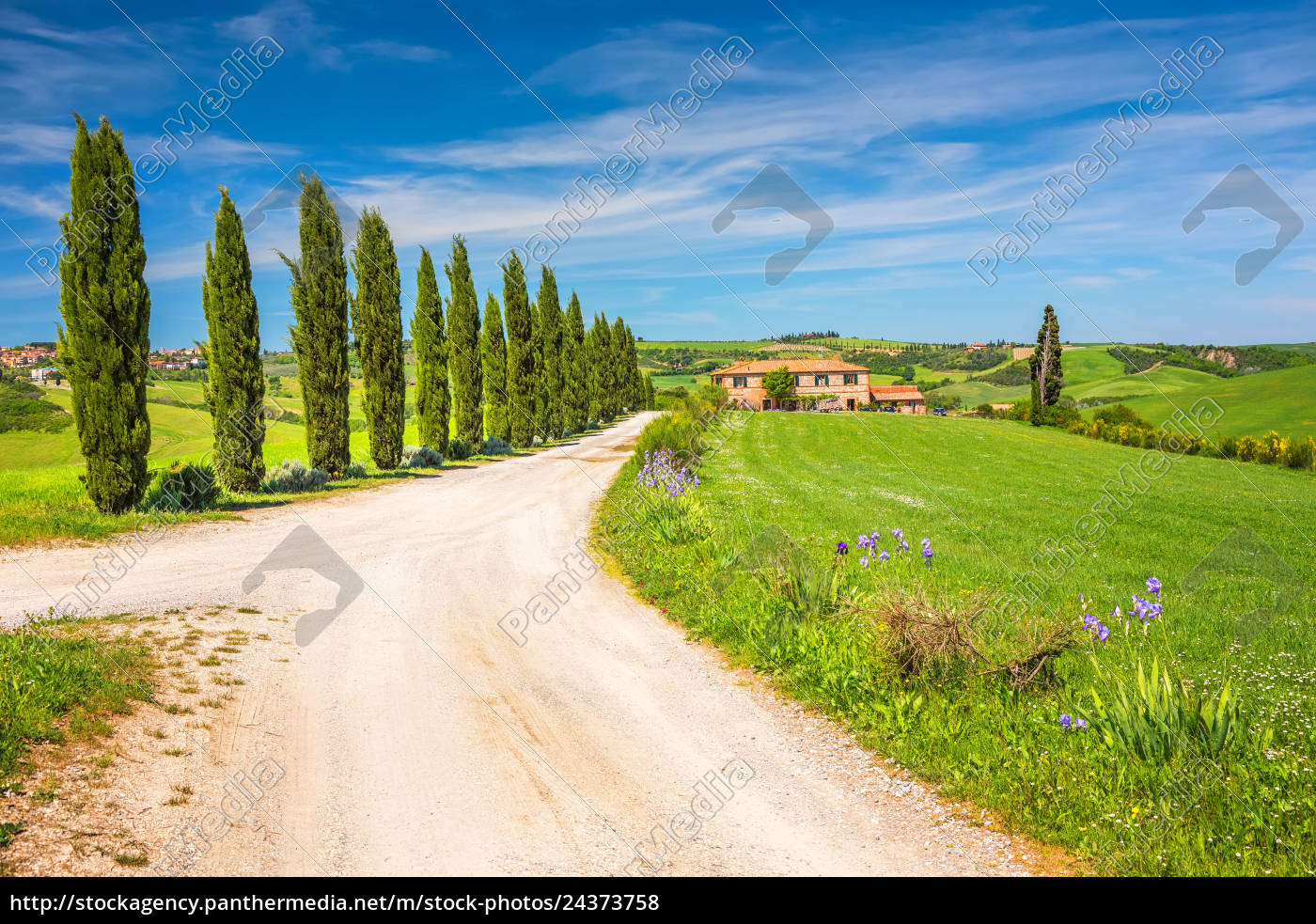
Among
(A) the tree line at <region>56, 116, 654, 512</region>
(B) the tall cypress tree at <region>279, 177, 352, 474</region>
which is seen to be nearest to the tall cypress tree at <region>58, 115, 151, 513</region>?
(A) the tree line at <region>56, 116, 654, 512</region>

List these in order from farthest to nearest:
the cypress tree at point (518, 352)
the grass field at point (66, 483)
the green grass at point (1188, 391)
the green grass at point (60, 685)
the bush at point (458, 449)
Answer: the green grass at point (1188, 391), the cypress tree at point (518, 352), the bush at point (458, 449), the grass field at point (66, 483), the green grass at point (60, 685)

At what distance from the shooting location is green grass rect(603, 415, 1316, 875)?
4.30 m

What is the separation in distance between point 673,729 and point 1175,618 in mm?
6354

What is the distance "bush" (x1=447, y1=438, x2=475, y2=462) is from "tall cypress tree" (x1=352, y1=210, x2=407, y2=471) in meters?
3.82

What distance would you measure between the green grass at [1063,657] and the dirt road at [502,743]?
0.48 metres

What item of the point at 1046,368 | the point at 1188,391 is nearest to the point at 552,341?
the point at 1046,368

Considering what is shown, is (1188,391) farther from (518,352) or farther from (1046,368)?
(518,352)

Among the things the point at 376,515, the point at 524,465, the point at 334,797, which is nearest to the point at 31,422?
the point at 524,465

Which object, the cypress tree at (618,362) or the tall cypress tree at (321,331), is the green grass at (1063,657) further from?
the cypress tree at (618,362)

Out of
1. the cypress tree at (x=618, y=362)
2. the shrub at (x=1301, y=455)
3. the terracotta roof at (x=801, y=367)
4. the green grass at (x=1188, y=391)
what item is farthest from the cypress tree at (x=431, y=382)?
the terracotta roof at (x=801, y=367)

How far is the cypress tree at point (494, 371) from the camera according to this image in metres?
31.9

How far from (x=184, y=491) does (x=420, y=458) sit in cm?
984

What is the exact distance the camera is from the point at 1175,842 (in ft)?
13.4

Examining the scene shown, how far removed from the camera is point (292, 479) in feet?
58.2
